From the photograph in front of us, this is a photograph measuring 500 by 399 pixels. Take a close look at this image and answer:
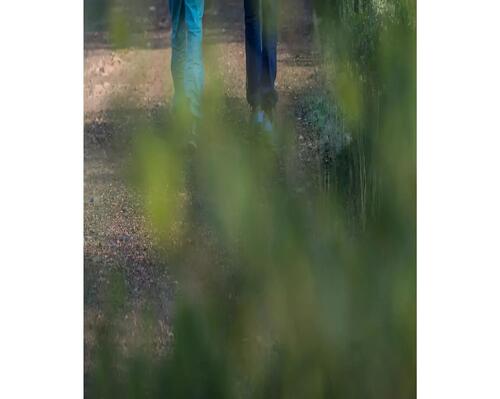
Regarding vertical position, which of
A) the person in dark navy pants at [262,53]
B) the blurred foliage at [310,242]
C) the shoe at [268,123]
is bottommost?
the blurred foliage at [310,242]

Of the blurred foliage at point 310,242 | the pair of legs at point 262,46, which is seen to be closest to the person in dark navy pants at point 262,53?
the pair of legs at point 262,46

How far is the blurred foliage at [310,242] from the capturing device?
10.8 feet

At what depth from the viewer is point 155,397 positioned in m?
3.36

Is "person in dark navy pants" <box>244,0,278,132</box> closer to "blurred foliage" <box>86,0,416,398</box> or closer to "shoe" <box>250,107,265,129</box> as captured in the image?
"shoe" <box>250,107,265,129</box>

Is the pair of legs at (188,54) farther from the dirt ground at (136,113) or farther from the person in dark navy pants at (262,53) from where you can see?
the person in dark navy pants at (262,53)

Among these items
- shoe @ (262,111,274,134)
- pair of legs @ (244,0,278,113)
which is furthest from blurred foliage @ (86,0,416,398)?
pair of legs @ (244,0,278,113)

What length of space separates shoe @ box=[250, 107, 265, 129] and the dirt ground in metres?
0.04

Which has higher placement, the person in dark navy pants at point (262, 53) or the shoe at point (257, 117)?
the person in dark navy pants at point (262, 53)

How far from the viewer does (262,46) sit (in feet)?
10.9

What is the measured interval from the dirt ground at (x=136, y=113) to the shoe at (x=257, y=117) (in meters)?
0.04

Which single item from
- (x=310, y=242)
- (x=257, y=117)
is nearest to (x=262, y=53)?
(x=257, y=117)

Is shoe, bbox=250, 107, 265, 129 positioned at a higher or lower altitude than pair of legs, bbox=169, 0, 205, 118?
lower

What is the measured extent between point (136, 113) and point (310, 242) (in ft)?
2.68

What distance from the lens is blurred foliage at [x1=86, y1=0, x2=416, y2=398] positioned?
3.29 meters
